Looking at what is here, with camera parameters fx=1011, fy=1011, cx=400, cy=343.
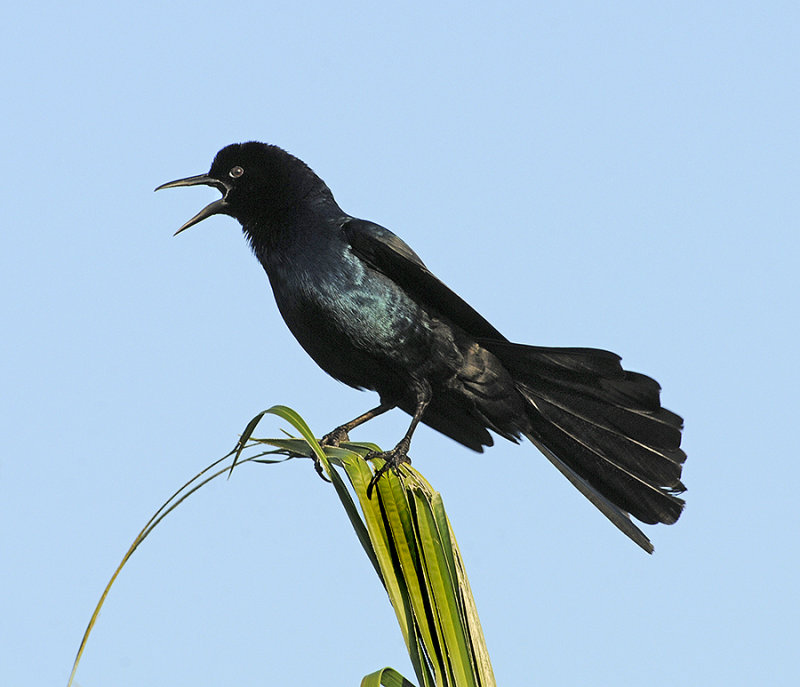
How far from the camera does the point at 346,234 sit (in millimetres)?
4641

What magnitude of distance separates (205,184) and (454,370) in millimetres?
1733

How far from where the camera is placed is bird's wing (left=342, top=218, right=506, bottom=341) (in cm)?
442

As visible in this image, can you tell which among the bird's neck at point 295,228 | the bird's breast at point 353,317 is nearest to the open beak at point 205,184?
the bird's neck at point 295,228

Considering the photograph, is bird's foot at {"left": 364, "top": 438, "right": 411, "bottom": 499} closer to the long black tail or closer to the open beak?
the long black tail

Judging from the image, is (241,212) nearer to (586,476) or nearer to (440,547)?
(586,476)

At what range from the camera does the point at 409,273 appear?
4.48m

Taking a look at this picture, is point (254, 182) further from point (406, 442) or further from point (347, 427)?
point (406, 442)

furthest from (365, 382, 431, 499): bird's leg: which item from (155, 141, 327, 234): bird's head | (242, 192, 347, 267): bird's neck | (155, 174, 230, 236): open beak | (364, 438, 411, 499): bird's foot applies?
(155, 174, 230, 236): open beak

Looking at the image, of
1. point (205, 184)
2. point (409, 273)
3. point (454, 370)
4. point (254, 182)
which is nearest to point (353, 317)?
point (409, 273)

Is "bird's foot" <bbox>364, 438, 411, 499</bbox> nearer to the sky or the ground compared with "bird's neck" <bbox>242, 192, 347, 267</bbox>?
nearer to the ground

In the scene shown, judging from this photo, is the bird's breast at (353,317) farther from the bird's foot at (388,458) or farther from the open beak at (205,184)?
the open beak at (205,184)

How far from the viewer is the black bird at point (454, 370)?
4.33m

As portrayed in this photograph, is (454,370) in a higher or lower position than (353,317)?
lower

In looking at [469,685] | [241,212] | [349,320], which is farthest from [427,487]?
[241,212]
